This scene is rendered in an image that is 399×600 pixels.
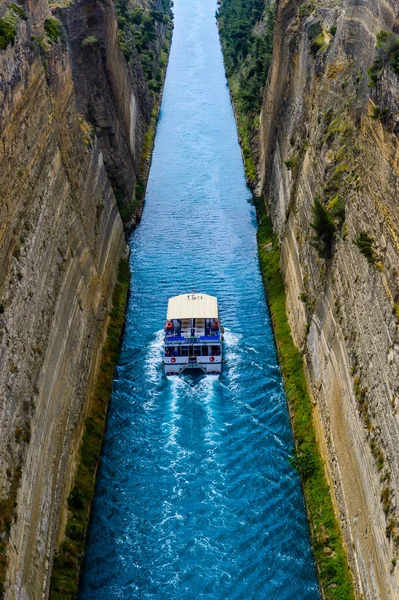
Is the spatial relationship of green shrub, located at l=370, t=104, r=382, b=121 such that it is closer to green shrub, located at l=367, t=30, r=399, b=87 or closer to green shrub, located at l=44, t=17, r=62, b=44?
green shrub, located at l=367, t=30, r=399, b=87

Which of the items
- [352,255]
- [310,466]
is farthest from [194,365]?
[352,255]

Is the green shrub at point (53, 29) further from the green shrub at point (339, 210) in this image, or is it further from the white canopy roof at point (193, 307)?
the green shrub at point (339, 210)

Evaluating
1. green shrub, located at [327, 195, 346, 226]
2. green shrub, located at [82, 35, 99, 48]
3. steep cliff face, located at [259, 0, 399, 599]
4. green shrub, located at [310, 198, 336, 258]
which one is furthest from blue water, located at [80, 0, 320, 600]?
green shrub, located at [82, 35, 99, 48]

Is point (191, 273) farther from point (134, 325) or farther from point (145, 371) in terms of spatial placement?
point (145, 371)

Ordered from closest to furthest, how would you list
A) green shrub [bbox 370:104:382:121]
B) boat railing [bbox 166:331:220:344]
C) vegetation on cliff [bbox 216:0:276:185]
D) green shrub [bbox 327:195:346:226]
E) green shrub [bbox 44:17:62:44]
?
green shrub [bbox 370:104:382:121] < green shrub [bbox 327:195:346:226] < boat railing [bbox 166:331:220:344] < green shrub [bbox 44:17:62:44] < vegetation on cliff [bbox 216:0:276:185]

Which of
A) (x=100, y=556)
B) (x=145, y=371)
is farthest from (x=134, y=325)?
(x=100, y=556)

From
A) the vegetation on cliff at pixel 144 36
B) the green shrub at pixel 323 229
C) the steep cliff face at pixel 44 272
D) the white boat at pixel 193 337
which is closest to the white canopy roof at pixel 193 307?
the white boat at pixel 193 337

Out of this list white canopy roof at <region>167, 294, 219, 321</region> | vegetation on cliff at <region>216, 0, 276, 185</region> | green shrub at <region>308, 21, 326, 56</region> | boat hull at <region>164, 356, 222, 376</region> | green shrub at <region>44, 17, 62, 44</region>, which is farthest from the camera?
vegetation on cliff at <region>216, 0, 276, 185</region>
